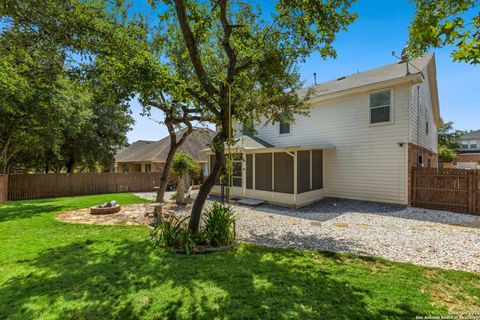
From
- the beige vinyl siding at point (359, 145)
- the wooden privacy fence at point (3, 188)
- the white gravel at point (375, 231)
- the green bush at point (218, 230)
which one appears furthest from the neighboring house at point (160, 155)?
the green bush at point (218, 230)

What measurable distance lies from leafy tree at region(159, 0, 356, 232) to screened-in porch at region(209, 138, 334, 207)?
3786 mm

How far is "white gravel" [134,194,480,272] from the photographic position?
5008 millimetres

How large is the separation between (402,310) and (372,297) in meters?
0.36

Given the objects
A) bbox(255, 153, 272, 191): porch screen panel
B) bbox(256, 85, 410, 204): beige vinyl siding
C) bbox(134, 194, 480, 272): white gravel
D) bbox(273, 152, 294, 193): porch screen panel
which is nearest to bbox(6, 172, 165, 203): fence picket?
bbox(255, 153, 272, 191): porch screen panel

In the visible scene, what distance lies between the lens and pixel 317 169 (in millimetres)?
11531

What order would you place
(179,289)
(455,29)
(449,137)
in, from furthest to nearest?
1. (449,137)
2. (179,289)
3. (455,29)

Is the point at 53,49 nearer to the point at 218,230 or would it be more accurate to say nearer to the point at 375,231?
the point at 218,230

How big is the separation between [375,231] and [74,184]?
17.8 m

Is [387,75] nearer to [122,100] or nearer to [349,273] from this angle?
[349,273]

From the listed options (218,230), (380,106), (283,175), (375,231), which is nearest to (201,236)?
(218,230)

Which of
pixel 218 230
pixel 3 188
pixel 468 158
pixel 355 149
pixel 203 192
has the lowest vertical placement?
pixel 218 230

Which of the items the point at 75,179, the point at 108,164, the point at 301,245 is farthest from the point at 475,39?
the point at 108,164

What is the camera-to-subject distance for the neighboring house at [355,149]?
31.9ft

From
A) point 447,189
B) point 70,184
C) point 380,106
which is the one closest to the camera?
point 447,189
